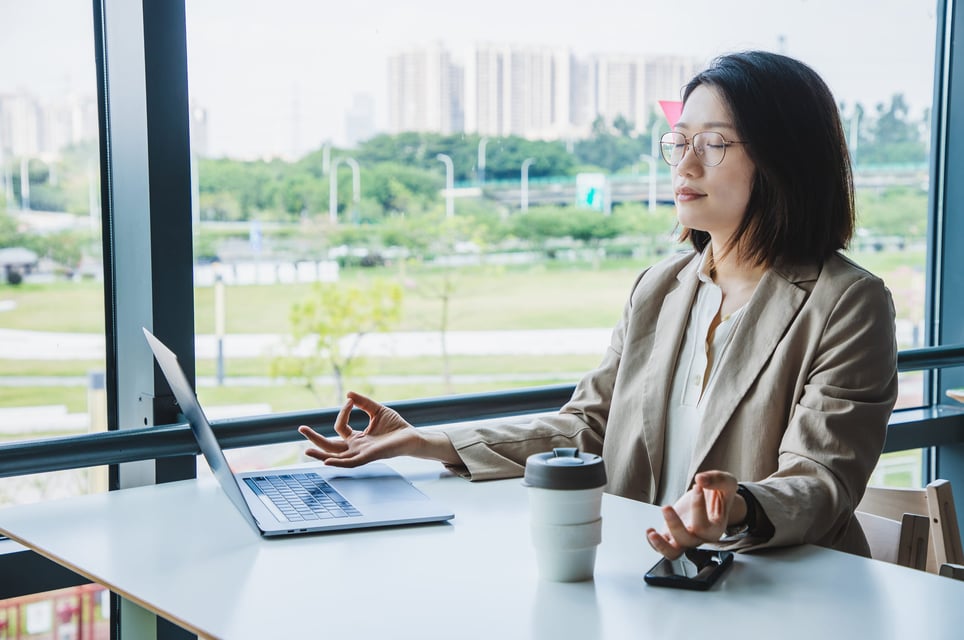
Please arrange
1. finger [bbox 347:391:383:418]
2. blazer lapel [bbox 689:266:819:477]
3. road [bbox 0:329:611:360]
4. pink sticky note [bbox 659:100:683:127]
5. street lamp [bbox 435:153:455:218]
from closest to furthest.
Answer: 1. blazer lapel [bbox 689:266:819:477]
2. finger [bbox 347:391:383:418]
3. pink sticky note [bbox 659:100:683:127]
4. street lamp [bbox 435:153:455:218]
5. road [bbox 0:329:611:360]

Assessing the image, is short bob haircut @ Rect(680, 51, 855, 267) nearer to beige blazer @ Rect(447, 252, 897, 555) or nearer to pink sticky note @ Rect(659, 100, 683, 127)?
beige blazer @ Rect(447, 252, 897, 555)

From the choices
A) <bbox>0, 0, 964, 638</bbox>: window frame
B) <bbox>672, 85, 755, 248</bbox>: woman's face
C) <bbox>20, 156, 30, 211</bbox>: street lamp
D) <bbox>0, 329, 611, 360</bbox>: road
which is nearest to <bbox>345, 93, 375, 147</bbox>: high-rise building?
<bbox>0, 329, 611, 360</bbox>: road

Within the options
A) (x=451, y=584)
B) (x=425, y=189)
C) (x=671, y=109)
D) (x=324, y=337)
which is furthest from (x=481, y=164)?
(x=451, y=584)

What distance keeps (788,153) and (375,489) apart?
95cm

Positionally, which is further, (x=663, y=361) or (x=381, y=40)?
(x=381, y=40)

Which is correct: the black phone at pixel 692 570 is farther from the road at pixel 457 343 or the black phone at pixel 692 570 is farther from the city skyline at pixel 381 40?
the road at pixel 457 343

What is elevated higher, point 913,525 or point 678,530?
point 678,530

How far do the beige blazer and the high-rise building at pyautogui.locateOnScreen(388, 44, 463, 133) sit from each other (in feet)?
21.3

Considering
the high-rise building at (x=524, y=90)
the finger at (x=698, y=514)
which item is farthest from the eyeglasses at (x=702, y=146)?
the high-rise building at (x=524, y=90)

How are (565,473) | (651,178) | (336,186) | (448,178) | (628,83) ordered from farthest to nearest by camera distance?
(336,186) < (448,178) < (628,83) < (651,178) < (565,473)

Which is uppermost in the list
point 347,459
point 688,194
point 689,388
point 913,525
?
point 688,194

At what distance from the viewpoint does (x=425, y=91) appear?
8727 mm

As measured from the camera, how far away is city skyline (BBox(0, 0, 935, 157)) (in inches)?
207

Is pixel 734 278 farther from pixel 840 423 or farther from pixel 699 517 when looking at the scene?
pixel 699 517
